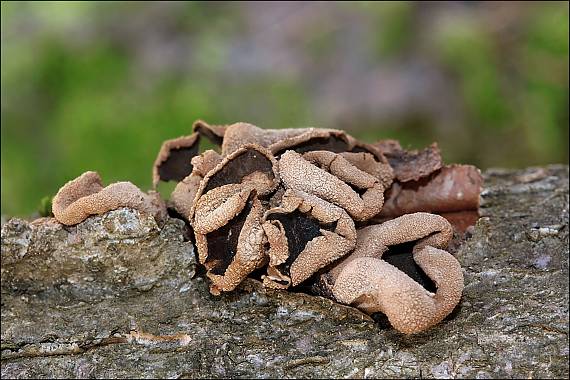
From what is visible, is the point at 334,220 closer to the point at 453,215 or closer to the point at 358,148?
the point at 358,148

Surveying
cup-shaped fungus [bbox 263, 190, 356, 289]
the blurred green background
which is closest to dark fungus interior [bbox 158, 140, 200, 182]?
cup-shaped fungus [bbox 263, 190, 356, 289]

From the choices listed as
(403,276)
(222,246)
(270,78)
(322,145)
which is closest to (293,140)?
(322,145)

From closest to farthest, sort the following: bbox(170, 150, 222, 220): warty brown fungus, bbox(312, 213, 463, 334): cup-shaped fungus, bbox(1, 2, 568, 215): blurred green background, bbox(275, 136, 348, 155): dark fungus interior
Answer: bbox(312, 213, 463, 334): cup-shaped fungus → bbox(170, 150, 222, 220): warty brown fungus → bbox(275, 136, 348, 155): dark fungus interior → bbox(1, 2, 568, 215): blurred green background

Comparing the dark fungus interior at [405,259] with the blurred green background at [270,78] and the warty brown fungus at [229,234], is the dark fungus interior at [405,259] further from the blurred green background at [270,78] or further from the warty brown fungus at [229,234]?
the blurred green background at [270,78]

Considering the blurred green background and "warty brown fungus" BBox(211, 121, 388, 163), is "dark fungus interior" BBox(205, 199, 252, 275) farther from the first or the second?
the blurred green background

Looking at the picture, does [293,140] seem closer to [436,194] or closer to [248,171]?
[248,171]

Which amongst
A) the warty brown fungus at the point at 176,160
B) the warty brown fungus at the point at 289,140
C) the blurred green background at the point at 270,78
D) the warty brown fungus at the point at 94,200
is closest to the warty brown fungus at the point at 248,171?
the warty brown fungus at the point at 289,140
